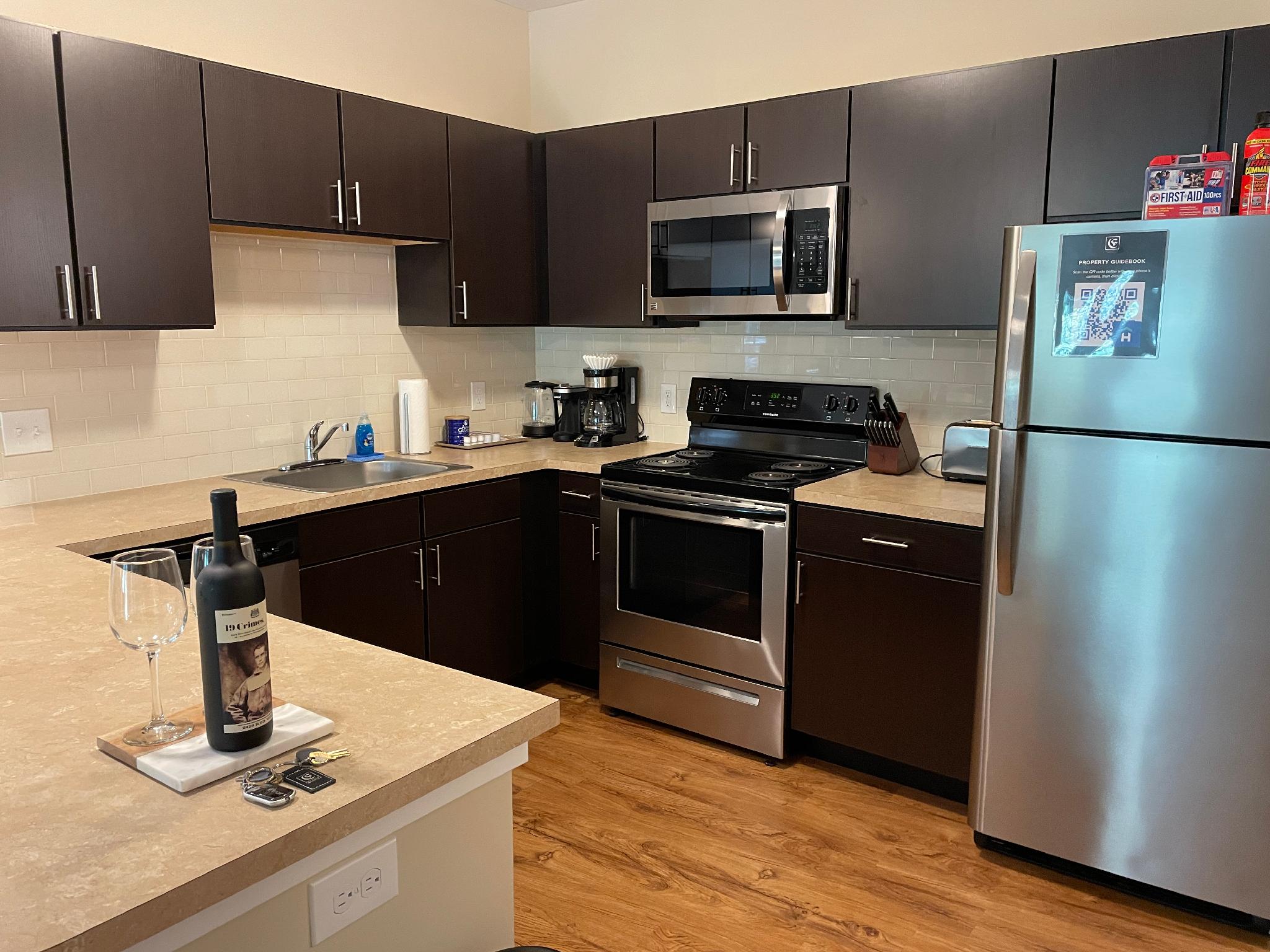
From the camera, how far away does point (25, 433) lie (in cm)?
282

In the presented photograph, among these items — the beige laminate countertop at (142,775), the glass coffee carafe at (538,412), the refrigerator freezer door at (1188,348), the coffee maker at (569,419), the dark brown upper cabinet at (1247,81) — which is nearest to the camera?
the beige laminate countertop at (142,775)

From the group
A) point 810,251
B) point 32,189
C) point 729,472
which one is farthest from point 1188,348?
point 32,189

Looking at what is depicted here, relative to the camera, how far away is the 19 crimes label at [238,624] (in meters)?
1.10

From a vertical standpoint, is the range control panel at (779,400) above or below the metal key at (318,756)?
above

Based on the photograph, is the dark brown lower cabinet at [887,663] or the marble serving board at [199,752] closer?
the marble serving board at [199,752]

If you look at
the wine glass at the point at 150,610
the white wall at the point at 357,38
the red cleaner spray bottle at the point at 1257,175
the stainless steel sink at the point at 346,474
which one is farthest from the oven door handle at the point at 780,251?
the wine glass at the point at 150,610

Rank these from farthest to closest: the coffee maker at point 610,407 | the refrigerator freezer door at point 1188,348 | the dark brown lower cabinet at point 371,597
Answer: the coffee maker at point 610,407 < the dark brown lower cabinet at point 371,597 < the refrigerator freezer door at point 1188,348

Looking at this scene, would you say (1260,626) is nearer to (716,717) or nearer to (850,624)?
(850,624)

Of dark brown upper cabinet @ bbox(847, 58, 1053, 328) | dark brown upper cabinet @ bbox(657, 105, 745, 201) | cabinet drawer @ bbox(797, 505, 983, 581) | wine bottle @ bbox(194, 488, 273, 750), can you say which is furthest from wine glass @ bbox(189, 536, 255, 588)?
dark brown upper cabinet @ bbox(657, 105, 745, 201)

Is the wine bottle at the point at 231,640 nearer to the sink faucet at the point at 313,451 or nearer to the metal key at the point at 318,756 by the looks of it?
the metal key at the point at 318,756

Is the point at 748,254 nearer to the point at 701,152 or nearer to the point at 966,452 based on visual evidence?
the point at 701,152

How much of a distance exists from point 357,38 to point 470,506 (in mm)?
1815

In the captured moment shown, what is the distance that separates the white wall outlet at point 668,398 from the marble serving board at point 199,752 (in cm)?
292

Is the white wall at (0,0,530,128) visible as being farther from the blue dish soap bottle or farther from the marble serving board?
the marble serving board
